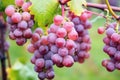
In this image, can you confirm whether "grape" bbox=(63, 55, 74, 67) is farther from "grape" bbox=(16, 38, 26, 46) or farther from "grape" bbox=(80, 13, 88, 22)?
"grape" bbox=(80, 13, 88, 22)

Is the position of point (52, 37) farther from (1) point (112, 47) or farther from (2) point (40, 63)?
(1) point (112, 47)

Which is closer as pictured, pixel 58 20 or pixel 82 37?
pixel 58 20

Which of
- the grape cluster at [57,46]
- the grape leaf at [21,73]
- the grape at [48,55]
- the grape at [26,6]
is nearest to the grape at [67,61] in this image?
the grape cluster at [57,46]

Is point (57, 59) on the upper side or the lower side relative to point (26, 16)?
lower

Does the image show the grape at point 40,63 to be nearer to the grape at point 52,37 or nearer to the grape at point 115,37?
the grape at point 52,37

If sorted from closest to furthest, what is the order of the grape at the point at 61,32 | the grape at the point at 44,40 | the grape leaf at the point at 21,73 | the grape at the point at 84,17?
the grape at the point at 61,32 → the grape at the point at 44,40 → the grape at the point at 84,17 → the grape leaf at the point at 21,73

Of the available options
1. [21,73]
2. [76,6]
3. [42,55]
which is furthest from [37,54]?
[21,73]

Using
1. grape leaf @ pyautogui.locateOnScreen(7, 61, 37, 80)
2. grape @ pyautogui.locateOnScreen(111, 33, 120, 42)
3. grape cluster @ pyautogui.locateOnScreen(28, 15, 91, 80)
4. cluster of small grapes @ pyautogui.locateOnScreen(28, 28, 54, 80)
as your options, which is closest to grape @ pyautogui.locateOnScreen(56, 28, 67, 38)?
grape cluster @ pyautogui.locateOnScreen(28, 15, 91, 80)
